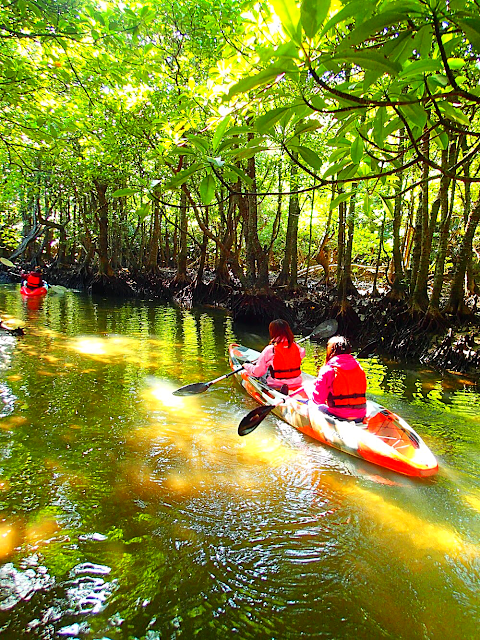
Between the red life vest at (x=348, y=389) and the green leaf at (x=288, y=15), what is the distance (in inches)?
151

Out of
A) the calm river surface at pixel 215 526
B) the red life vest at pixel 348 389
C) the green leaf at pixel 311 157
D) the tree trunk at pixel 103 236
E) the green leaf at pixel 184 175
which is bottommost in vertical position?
the calm river surface at pixel 215 526

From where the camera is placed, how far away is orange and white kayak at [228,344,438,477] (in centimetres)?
393

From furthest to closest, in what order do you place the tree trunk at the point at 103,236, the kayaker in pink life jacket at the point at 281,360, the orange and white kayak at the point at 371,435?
the tree trunk at the point at 103,236 < the kayaker in pink life jacket at the point at 281,360 < the orange and white kayak at the point at 371,435

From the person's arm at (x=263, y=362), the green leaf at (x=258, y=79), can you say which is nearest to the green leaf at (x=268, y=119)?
the green leaf at (x=258, y=79)

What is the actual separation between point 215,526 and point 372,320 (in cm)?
752

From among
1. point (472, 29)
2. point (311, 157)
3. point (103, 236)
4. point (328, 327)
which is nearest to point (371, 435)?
point (311, 157)

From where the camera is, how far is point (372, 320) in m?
9.79

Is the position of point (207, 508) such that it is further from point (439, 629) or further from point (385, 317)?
point (385, 317)

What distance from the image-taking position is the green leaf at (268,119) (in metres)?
1.18

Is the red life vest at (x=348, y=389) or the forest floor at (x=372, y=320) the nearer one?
the red life vest at (x=348, y=389)

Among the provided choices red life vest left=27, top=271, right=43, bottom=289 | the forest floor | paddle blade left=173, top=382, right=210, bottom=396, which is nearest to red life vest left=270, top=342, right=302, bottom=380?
paddle blade left=173, top=382, right=210, bottom=396

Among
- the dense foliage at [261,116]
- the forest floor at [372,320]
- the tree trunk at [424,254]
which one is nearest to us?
the dense foliage at [261,116]

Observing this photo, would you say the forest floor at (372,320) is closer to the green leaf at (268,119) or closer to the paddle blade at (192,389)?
the paddle blade at (192,389)

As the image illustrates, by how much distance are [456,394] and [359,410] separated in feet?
9.35
